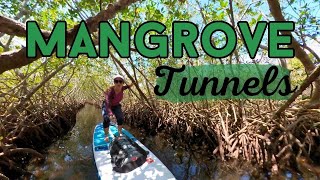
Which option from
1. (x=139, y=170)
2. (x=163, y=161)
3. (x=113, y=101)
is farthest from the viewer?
(x=163, y=161)

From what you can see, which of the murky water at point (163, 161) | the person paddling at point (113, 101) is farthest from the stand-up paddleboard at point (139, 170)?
the murky water at point (163, 161)

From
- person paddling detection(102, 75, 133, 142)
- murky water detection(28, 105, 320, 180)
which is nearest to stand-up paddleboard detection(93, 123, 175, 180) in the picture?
person paddling detection(102, 75, 133, 142)

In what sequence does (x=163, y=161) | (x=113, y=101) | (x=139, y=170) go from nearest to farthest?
(x=139, y=170)
(x=113, y=101)
(x=163, y=161)

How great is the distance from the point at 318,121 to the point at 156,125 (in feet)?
26.0

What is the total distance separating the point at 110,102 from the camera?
6410mm

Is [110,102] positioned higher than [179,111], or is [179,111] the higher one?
[110,102]

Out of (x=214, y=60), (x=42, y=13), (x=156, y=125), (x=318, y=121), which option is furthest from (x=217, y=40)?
(x=156, y=125)

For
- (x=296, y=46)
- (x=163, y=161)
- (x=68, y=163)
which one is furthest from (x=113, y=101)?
Answer: (x=296, y=46)

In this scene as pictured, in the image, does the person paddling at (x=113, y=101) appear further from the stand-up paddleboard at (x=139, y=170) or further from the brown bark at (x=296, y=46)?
the brown bark at (x=296, y=46)

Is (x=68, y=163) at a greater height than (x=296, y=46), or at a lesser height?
lesser

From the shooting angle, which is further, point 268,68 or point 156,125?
point 156,125

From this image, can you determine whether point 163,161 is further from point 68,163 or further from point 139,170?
point 139,170

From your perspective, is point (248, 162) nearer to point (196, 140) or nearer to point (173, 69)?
point (196, 140)

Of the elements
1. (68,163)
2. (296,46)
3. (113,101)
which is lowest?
(68,163)
